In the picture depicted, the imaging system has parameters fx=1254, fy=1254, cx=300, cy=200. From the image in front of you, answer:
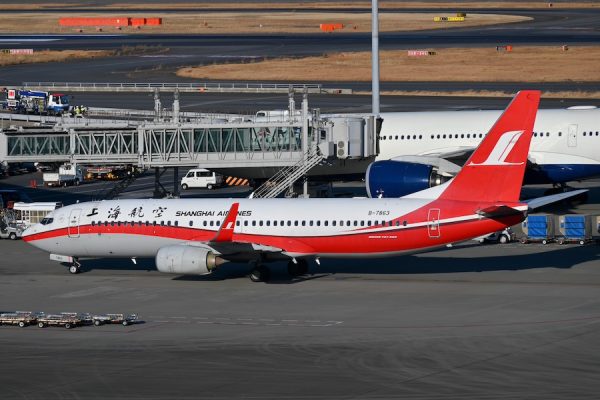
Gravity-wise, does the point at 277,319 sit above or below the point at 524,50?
below

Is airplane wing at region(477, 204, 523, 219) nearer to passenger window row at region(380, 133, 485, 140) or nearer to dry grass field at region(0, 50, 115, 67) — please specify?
passenger window row at region(380, 133, 485, 140)

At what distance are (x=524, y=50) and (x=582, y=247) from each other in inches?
3547

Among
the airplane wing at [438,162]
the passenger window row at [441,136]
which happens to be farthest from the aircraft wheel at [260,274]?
the passenger window row at [441,136]

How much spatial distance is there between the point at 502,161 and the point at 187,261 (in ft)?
42.1

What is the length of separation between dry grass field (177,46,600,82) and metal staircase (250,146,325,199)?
65.4 m

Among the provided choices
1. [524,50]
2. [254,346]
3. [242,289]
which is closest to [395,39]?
[524,50]

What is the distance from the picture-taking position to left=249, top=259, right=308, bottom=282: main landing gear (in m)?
50.3

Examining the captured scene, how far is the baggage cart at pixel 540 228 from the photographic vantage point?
59188 mm

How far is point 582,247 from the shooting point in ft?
190

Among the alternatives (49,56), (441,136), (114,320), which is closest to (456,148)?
(441,136)

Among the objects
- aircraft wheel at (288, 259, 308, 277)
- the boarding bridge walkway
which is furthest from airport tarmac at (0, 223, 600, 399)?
the boarding bridge walkway

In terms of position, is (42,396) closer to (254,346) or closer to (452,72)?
(254,346)

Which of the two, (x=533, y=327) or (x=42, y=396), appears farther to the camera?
(x=533, y=327)

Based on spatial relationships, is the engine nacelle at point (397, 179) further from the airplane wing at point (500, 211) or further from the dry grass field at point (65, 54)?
the dry grass field at point (65, 54)
